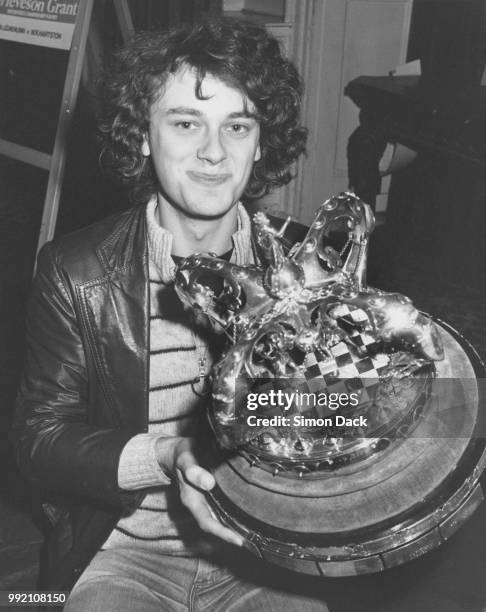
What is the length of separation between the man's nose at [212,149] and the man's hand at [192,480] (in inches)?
20.7

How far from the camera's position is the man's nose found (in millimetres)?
1273

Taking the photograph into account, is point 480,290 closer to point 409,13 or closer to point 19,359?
point 409,13

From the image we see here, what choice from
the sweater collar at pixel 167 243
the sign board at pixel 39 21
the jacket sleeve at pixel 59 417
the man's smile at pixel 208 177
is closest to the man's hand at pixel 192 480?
the jacket sleeve at pixel 59 417

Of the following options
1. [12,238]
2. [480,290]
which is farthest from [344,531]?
[12,238]

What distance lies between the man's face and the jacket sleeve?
32 centimetres

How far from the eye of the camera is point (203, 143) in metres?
1.29

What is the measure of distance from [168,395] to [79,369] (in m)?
0.19

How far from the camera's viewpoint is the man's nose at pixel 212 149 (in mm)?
1273

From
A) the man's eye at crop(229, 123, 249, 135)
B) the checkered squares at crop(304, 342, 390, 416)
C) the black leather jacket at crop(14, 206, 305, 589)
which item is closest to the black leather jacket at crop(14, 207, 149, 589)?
the black leather jacket at crop(14, 206, 305, 589)

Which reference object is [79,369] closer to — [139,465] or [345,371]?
[139,465]

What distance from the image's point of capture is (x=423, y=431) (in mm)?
989

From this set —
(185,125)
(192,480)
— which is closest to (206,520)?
(192,480)

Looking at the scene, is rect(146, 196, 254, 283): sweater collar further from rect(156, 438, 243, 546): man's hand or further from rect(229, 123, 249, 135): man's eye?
rect(156, 438, 243, 546): man's hand

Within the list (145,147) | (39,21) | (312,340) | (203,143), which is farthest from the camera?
(39,21)
